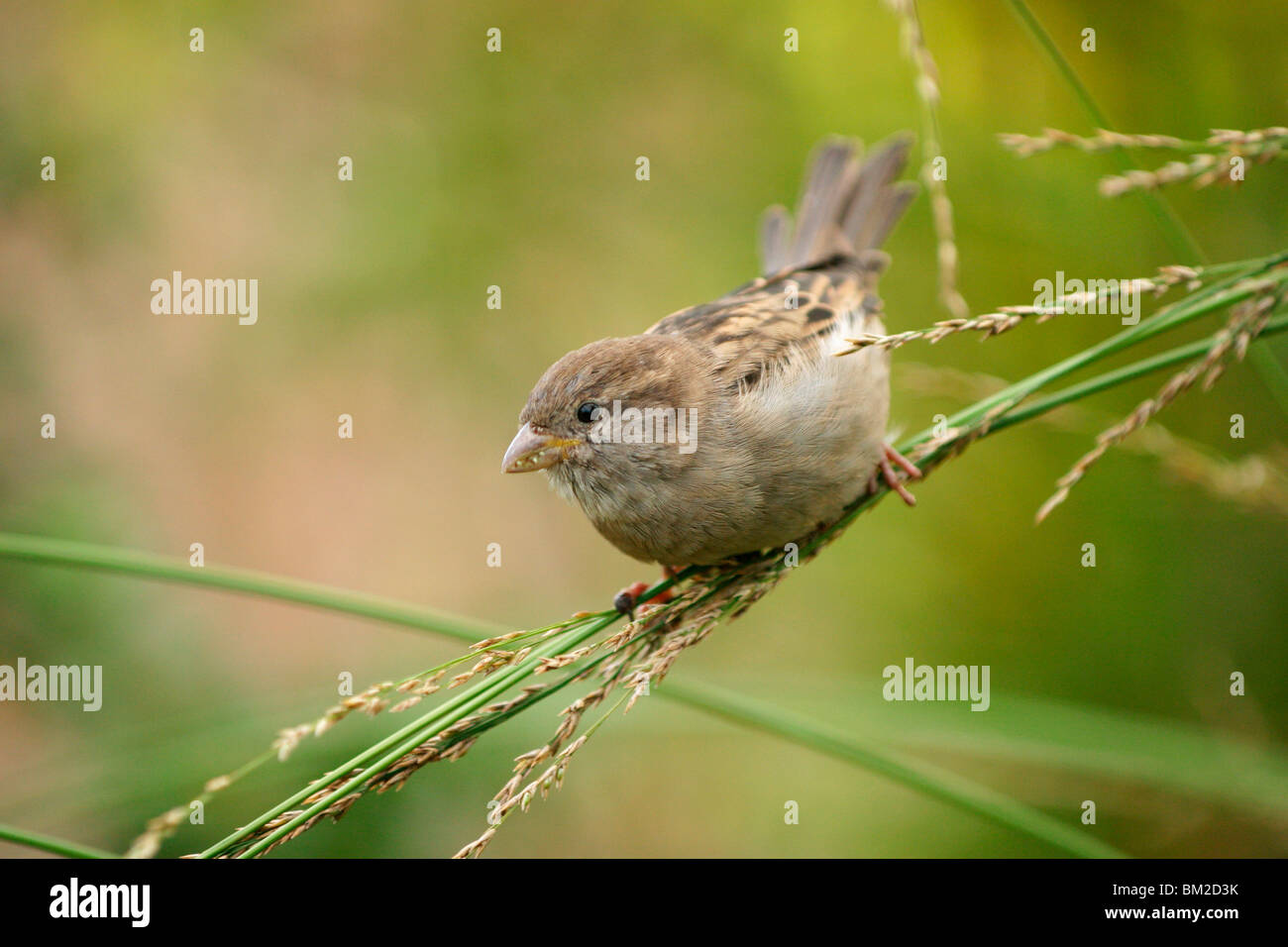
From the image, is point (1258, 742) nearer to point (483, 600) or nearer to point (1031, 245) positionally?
point (1031, 245)

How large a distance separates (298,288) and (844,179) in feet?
8.90

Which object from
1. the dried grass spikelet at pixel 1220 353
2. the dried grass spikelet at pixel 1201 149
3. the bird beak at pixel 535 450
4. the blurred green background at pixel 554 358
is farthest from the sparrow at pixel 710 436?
the dried grass spikelet at pixel 1201 149

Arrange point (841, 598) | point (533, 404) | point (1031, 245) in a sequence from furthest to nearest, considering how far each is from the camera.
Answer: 1. point (841, 598)
2. point (1031, 245)
3. point (533, 404)

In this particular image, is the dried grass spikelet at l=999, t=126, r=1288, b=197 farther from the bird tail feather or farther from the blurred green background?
the bird tail feather

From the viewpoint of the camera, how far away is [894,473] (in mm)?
2977

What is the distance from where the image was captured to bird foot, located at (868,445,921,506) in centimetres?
278

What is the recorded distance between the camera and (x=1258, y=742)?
318cm

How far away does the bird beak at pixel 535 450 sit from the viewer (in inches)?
109

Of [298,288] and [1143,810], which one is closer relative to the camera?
[1143,810]

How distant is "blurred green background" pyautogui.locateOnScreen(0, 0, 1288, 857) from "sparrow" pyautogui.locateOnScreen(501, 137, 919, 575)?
0.44m

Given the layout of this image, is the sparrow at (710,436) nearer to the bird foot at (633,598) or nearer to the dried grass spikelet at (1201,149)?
Answer: the bird foot at (633,598)

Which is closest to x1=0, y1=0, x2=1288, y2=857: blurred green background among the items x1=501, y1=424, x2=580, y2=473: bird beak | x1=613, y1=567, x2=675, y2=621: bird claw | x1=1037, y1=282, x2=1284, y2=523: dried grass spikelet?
x1=613, y1=567, x2=675, y2=621: bird claw

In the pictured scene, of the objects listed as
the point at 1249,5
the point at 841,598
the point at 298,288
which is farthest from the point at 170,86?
the point at 1249,5

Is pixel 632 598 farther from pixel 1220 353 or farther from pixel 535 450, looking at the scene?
pixel 1220 353
